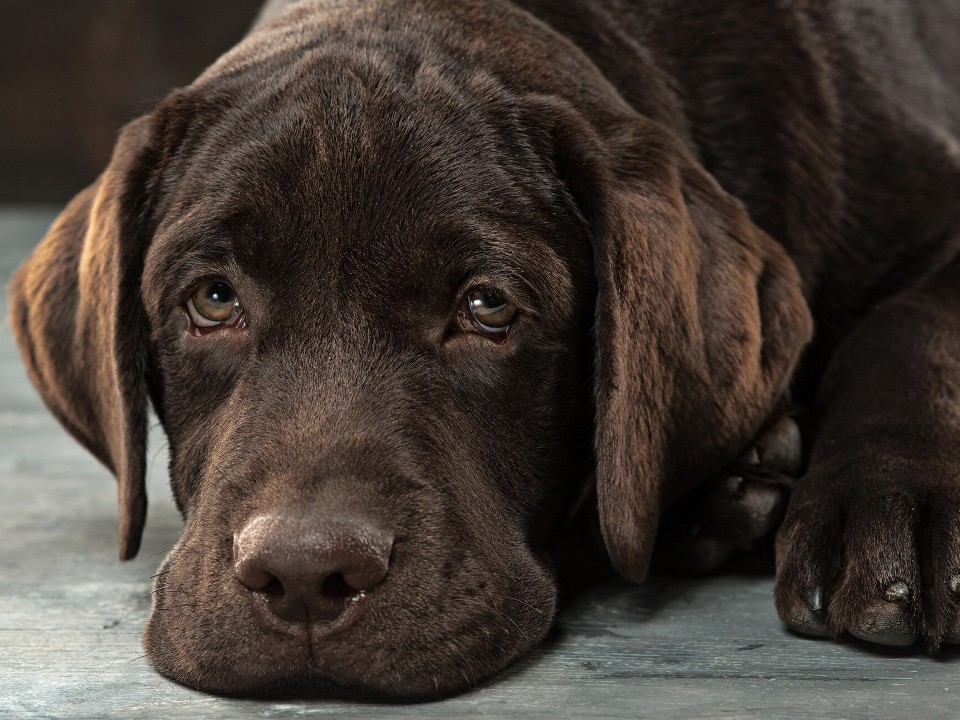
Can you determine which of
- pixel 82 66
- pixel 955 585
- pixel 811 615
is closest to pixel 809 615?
pixel 811 615

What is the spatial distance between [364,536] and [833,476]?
3.59 feet

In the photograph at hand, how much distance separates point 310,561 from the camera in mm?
2242

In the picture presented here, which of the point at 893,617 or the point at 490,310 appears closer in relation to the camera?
the point at 893,617

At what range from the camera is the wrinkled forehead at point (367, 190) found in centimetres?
270

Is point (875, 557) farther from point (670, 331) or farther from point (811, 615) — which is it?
point (670, 331)

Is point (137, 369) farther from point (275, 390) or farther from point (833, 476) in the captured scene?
point (833, 476)

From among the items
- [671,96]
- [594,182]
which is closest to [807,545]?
[594,182]

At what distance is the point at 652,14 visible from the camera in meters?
3.79

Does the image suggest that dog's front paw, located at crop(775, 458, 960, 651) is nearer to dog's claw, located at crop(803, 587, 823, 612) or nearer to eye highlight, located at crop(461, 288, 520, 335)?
dog's claw, located at crop(803, 587, 823, 612)

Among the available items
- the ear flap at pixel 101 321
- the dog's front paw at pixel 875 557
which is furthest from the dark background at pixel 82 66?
the dog's front paw at pixel 875 557

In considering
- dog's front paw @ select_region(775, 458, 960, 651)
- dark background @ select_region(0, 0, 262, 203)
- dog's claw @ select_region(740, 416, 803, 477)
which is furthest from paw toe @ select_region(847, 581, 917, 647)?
dark background @ select_region(0, 0, 262, 203)

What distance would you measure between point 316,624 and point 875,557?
1.05 m

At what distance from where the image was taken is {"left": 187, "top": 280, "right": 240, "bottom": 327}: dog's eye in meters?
2.82

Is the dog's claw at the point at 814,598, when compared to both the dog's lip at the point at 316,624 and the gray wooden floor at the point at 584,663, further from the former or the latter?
the dog's lip at the point at 316,624
